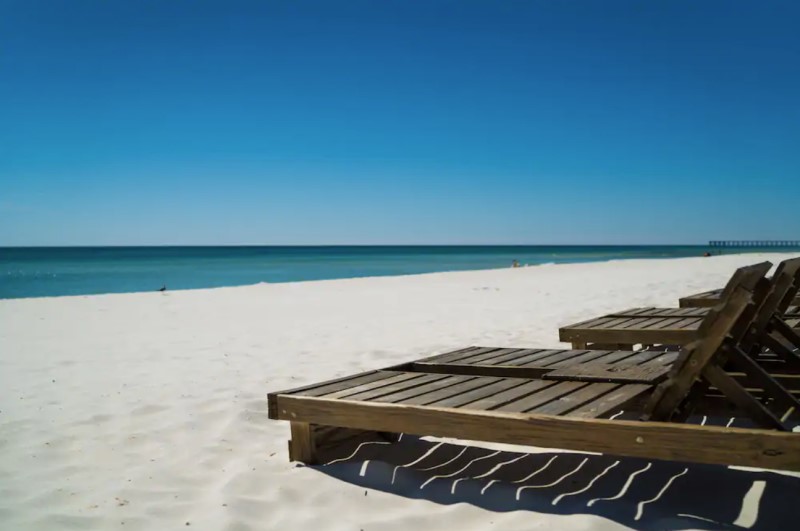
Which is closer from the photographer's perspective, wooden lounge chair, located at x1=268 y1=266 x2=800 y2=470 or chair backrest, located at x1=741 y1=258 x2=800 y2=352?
wooden lounge chair, located at x1=268 y1=266 x2=800 y2=470

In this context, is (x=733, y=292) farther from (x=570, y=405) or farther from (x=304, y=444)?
(x=304, y=444)

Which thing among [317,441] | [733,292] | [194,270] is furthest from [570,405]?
[194,270]

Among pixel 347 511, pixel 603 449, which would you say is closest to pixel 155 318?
pixel 347 511

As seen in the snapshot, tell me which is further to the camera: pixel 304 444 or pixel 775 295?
pixel 304 444

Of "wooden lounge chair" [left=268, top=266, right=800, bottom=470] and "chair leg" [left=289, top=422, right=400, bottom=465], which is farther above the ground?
"wooden lounge chair" [left=268, top=266, right=800, bottom=470]

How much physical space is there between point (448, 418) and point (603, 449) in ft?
2.28

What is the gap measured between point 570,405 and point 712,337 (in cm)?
72

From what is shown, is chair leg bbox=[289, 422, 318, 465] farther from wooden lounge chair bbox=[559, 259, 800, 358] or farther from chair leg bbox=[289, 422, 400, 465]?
wooden lounge chair bbox=[559, 259, 800, 358]

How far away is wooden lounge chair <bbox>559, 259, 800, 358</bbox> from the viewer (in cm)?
373

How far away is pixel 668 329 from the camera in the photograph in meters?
5.12

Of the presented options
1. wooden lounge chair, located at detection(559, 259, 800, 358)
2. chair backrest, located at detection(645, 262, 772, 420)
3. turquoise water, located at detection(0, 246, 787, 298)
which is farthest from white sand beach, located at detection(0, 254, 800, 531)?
turquoise water, located at detection(0, 246, 787, 298)

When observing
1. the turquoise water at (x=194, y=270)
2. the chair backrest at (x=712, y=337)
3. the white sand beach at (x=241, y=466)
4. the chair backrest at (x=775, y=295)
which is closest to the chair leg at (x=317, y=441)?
the white sand beach at (x=241, y=466)

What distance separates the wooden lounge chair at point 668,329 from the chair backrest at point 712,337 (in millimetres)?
812

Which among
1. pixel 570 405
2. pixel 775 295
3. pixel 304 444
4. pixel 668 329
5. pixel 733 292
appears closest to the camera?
pixel 733 292
